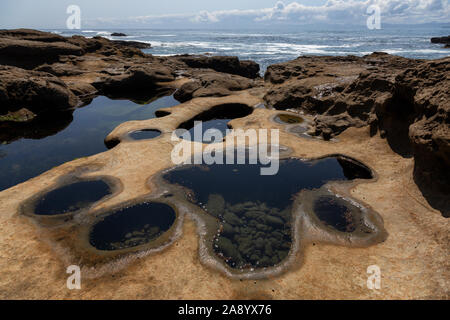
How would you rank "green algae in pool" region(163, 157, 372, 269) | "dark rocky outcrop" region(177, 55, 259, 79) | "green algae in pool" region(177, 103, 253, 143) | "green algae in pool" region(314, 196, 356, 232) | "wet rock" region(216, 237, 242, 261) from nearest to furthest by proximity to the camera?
"wet rock" region(216, 237, 242, 261) < "green algae in pool" region(163, 157, 372, 269) < "green algae in pool" region(314, 196, 356, 232) < "green algae in pool" region(177, 103, 253, 143) < "dark rocky outcrop" region(177, 55, 259, 79)

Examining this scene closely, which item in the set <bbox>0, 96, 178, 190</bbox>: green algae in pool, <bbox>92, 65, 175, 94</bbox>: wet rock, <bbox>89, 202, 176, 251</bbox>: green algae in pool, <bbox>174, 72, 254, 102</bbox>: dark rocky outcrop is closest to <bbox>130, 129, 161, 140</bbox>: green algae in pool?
<bbox>0, 96, 178, 190</bbox>: green algae in pool

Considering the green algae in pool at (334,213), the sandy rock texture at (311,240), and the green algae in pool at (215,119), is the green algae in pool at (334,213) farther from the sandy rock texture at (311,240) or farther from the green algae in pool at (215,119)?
the green algae in pool at (215,119)

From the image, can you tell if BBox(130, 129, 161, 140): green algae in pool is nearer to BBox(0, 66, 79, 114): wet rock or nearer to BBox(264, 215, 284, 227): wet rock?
BBox(264, 215, 284, 227): wet rock

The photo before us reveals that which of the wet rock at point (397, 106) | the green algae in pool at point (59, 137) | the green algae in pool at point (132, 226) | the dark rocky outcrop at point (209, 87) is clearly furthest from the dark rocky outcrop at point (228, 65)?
the green algae in pool at point (132, 226)

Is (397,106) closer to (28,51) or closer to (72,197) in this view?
(72,197)

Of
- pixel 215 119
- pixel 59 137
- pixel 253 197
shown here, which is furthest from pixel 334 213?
pixel 59 137

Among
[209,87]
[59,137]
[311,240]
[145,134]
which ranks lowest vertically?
[311,240]
